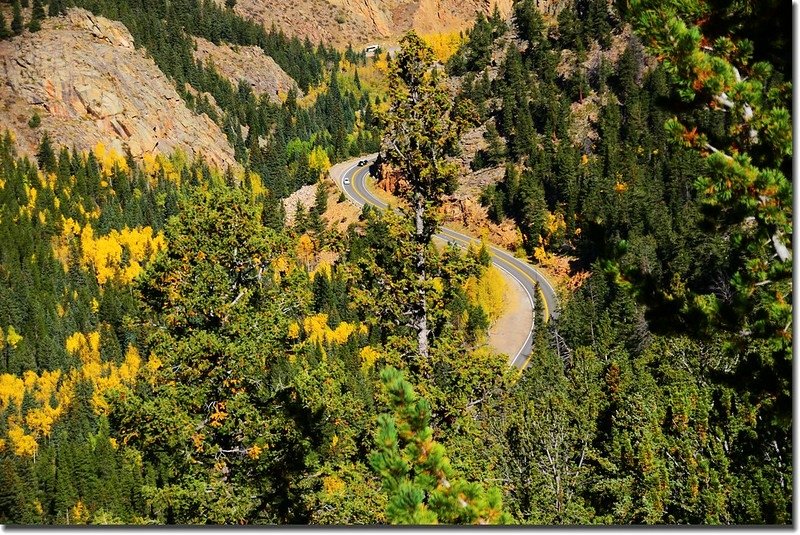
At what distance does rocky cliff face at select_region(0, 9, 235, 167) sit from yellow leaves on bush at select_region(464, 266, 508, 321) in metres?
91.8

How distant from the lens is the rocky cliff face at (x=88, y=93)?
143 meters

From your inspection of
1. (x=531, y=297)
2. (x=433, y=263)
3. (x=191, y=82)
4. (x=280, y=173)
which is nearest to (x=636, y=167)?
(x=531, y=297)

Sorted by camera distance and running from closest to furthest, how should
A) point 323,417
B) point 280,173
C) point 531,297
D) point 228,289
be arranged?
point 228,289, point 323,417, point 531,297, point 280,173

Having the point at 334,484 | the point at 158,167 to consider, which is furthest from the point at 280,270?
the point at 158,167

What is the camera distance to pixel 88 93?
144m

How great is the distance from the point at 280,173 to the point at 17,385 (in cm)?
6316

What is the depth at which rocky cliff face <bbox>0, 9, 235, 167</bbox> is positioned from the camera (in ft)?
470

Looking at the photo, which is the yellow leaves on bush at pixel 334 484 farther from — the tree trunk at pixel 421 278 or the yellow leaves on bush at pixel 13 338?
the yellow leaves on bush at pixel 13 338

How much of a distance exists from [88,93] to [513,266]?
317ft

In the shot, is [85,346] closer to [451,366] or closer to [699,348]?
[699,348]

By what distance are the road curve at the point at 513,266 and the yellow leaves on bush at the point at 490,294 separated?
119 inches

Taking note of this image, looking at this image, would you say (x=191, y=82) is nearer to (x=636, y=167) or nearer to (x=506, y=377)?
(x=636, y=167)

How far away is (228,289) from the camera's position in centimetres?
1614

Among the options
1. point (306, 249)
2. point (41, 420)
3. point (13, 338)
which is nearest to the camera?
point (41, 420)
